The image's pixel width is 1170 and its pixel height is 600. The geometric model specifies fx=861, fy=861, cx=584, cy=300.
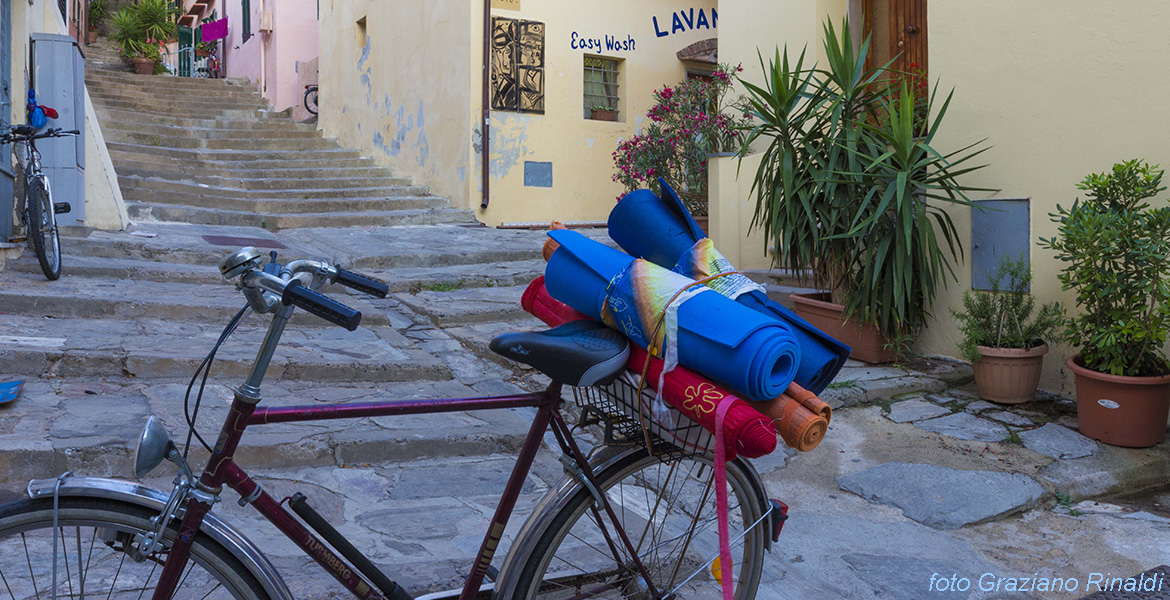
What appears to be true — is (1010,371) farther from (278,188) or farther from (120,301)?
(278,188)

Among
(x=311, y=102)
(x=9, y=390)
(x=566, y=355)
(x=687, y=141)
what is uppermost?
(x=311, y=102)

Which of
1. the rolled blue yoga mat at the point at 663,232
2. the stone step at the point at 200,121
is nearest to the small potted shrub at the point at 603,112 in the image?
the stone step at the point at 200,121

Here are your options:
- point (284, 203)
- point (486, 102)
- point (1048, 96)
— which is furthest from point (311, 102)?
point (1048, 96)

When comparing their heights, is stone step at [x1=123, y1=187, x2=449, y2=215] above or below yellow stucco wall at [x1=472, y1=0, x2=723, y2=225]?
below

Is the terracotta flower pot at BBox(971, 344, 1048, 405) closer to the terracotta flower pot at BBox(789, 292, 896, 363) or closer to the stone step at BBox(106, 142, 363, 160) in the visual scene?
the terracotta flower pot at BBox(789, 292, 896, 363)

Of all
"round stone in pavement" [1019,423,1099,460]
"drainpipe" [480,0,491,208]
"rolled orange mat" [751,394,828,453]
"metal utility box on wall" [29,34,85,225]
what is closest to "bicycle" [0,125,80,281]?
"metal utility box on wall" [29,34,85,225]

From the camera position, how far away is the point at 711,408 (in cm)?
153

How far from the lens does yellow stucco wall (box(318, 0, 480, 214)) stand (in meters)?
9.70

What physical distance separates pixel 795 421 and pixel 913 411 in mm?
2966

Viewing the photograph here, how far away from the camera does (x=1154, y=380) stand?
3598 millimetres

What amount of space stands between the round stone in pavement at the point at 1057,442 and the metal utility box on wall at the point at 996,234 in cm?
92

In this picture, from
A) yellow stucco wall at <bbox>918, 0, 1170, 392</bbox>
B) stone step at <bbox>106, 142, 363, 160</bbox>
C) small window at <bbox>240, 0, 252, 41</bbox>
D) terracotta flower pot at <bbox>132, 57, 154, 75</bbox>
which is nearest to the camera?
yellow stucco wall at <bbox>918, 0, 1170, 392</bbox>

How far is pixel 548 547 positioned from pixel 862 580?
133 centimetres

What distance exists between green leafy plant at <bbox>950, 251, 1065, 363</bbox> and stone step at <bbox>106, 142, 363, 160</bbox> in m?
8.91
